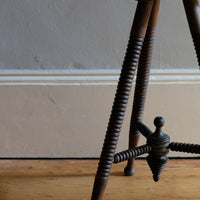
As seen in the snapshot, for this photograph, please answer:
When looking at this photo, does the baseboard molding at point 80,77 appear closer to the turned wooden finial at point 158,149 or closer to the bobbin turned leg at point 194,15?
the turned wooden finial at point 158,149

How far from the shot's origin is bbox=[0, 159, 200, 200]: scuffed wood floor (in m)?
0.96

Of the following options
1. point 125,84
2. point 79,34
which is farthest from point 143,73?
point 79,34

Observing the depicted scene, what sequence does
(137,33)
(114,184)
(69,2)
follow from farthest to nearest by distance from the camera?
1. (69,2)
2. (114,184)
3. (137,33)

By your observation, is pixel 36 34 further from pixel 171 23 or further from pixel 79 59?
pixel 171 23

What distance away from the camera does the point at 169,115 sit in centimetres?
118

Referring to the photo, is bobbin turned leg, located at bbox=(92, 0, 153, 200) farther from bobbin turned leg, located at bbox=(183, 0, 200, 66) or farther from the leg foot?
the leg foot

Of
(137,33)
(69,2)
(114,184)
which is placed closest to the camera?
(137,33)

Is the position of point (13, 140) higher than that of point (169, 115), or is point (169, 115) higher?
point (169, 115)

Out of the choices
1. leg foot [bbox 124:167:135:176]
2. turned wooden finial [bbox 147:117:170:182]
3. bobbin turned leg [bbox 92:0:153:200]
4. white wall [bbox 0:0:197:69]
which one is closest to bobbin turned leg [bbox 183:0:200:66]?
bobbin turned leg [bbox 92:0:153:200]

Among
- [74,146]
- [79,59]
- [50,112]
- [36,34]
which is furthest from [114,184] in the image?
[36,34]

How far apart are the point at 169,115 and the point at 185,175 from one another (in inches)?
9.0

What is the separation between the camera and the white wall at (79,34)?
112 centimetres

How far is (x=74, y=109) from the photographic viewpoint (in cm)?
117

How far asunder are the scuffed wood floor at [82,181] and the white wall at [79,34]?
366mm
